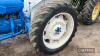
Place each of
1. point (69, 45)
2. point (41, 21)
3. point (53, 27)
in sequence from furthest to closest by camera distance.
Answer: point (69, 45) < point (53, 27) < point (41, 21)

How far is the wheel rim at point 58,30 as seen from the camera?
4.16m

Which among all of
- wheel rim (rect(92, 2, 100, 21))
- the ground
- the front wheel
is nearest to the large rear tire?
wheel rim (rect(92, 2, 100, 21))

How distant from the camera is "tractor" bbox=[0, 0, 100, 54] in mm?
3862

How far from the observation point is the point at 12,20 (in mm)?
4074

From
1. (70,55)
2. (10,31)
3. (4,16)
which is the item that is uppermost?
(4,16)

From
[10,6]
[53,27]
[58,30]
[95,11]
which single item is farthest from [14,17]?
[95,11]

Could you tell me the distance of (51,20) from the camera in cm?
412

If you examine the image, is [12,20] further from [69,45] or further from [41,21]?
[69,45]

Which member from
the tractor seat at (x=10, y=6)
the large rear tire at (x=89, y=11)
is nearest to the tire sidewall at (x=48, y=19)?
the tractor seat at (x=10, y=6)

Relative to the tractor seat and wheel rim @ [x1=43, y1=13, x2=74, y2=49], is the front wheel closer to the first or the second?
wheel rim @ [x1=43, y1=13, x2=74, y2=49]

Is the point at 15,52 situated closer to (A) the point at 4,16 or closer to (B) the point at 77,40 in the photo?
(A) the point at 4,16

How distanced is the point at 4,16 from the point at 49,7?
792 mm

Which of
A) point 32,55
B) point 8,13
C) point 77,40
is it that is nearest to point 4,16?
point 8,13

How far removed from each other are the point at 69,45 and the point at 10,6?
60.1 inches
